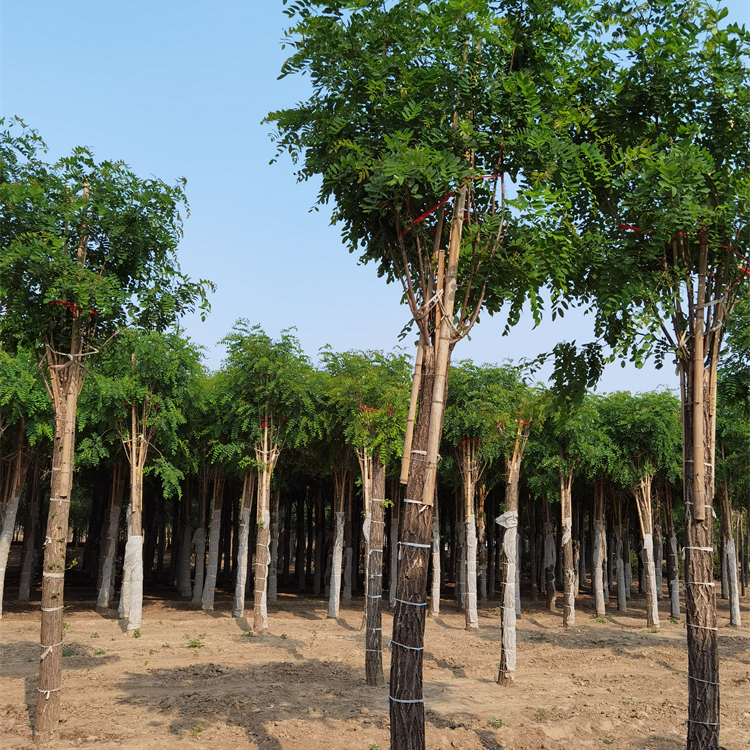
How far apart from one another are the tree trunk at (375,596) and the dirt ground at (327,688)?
0.41m

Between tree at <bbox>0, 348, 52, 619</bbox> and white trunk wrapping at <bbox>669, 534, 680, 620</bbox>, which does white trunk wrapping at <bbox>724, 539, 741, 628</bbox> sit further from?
tree at <bbox>0, 348, 52, 619</bbox>

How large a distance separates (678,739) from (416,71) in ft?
31.5

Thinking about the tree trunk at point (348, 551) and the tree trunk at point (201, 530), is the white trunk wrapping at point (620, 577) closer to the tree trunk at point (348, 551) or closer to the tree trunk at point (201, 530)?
the tree trunk at point (348, 551)

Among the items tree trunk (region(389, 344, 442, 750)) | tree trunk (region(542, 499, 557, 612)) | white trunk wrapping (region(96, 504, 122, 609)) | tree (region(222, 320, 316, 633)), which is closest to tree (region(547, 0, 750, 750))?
tree trunk (region(389, 344, 442, 750))

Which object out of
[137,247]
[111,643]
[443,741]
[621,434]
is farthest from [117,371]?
[621,434]

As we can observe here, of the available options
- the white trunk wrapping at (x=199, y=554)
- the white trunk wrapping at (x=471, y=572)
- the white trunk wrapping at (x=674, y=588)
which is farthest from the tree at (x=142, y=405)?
the white trunk wrapping at (x=674, y=588)

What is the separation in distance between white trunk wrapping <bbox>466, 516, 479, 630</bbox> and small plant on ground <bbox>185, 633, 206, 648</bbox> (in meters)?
7.70

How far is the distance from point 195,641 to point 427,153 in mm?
14191

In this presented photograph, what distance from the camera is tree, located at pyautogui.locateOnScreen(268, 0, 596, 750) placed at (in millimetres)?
5586

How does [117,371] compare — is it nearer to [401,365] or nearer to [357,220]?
[401,365]

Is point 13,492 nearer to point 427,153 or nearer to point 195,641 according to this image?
point 195,641

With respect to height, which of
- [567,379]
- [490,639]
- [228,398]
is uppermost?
[228,398]

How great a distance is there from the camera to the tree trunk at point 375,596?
40.5ft

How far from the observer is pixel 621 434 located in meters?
21.5
